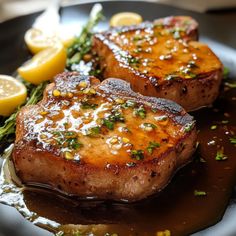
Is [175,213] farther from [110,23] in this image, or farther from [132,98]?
[110,23]

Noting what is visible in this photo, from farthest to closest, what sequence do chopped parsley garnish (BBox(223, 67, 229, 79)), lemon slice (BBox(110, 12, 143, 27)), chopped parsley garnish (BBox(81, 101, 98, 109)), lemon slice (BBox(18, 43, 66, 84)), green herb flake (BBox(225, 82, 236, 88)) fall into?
lemon slice (BBox(110, 12, 143, 27))
chopped parsley garnish (BBox(223, 67, 229, 79))
green herb flake (BBox(225, 82, 236, 88))
lemon slice (BBox(18, 43, 66, 84))
chopped parsley garnish (BBox(81, 101, 98, 109))

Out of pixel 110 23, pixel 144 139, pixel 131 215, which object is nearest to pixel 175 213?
pixel 131 215

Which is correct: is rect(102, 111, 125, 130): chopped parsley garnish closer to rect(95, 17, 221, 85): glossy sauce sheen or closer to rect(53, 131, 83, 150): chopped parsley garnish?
rect(53, 131, 83, 150): chopped parsley garnish

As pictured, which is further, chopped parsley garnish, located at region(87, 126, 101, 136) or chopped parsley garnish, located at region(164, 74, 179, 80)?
chopped parsley garnish, located at region(164, 74, 179, 80)

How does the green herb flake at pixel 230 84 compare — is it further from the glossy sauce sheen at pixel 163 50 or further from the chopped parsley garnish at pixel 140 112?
the chopped parsley garnish at pixel 140 112

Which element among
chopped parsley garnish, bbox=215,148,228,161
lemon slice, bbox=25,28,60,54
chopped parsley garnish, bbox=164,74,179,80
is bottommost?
chopped parsley garnish, bbox=215,148,228,161

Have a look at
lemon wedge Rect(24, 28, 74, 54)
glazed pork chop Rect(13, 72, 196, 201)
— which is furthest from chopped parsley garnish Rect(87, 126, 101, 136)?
lemon wedge Rect(24, 28, 74, 54)


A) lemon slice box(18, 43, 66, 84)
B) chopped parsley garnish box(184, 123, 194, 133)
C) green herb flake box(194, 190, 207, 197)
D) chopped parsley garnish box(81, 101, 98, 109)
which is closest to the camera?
green herb flake box(194, 190, 207, 197)

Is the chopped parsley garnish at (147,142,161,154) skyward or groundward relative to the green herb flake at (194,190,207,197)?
skyward
